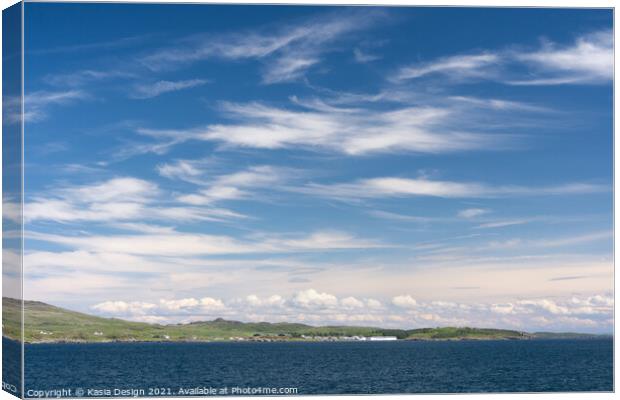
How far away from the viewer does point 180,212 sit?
2648 inches

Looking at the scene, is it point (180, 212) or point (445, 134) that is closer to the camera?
point (445, 134)

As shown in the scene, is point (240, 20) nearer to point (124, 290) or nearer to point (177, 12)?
point (177, 12)

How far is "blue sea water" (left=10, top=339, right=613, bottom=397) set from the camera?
7019 centimetres

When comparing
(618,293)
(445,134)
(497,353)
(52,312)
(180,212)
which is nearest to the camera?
(618,293)

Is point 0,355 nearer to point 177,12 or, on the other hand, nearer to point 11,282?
point 11,282

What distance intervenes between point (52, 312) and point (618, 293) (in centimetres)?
5568

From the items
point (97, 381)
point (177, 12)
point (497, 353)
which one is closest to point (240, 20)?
point (177, 12)

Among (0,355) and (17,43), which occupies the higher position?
(17,43)

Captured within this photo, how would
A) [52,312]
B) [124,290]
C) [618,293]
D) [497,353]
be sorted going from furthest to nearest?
[497,353]
[52,312]
[124,290]
[618,293]

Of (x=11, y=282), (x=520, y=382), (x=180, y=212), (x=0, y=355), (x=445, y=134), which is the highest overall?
(x=445, y=134)

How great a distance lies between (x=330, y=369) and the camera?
87500 mm

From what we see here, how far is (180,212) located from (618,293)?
3428cm

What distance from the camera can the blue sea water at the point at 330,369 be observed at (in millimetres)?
70188

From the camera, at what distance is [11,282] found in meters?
46.9
